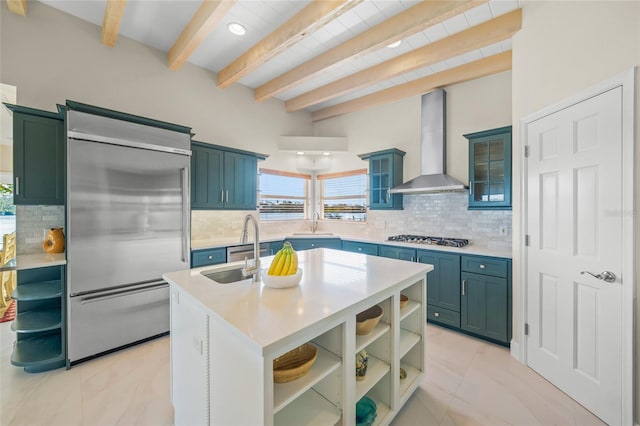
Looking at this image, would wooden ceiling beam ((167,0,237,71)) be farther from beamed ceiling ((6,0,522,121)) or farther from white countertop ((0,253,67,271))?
white countertop ((0,253,67,271))

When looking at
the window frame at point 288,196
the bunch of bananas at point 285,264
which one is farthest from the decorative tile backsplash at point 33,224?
the bunch of bananas at point 285,264

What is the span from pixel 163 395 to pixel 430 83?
15.1 ft

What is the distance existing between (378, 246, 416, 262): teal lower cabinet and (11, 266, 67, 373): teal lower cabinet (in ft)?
11.3

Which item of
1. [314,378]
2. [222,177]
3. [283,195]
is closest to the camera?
[314,378]

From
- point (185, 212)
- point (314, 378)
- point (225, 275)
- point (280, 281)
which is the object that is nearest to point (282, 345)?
point (314, 378)

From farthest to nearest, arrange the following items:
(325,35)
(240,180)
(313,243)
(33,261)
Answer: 1. (313,243)
2. (240,180)
3. (325,35)
4. (33,261)

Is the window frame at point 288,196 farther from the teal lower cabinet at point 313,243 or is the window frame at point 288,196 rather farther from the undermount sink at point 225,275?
the undermount sink at point 225,275

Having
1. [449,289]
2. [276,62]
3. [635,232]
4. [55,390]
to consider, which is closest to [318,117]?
[276,62]

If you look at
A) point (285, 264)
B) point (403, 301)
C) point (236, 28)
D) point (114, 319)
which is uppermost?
point (236, 28)

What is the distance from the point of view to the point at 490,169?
310 centimetres

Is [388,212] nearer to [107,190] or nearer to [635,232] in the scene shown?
[635,232]

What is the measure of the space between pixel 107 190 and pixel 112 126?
61cm

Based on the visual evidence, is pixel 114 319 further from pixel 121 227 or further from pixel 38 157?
pixel 38 157

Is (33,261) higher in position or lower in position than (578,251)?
lower
